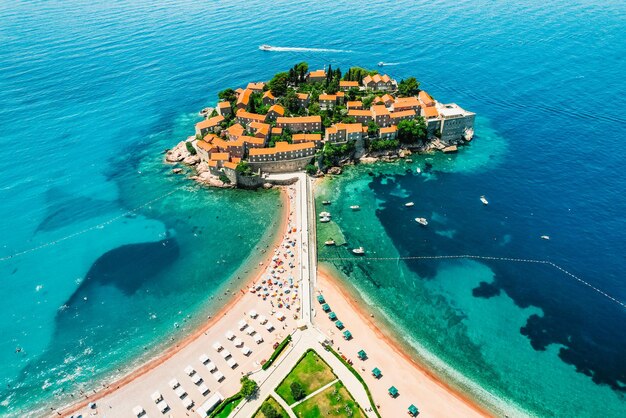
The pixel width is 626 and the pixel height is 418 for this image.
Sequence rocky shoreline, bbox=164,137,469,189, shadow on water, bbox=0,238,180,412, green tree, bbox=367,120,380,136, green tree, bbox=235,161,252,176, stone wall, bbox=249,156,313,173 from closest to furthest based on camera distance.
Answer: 1. shadow on water, bbox=0,238,180,412
2. green tree, bbox=235,161,252,176
3. stone wall, bbox=249,156,313,173
4. rocky shoreline, bbox=164,137,469,189
5. green tree, bbox=367,120,380,136

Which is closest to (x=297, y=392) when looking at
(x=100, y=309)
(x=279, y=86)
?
(x=100, y=309)

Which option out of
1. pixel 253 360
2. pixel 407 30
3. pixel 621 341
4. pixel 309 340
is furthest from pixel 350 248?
pixel 407 30

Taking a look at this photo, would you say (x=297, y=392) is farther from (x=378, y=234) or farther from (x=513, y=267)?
(x=513, y=267)

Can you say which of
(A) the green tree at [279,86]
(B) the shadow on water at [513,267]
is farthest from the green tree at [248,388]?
(A) the green tree at [279,86]

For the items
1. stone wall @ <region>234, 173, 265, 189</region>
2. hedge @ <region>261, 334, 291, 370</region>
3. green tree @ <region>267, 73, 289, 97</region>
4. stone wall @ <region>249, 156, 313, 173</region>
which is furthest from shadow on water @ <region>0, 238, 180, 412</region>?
green tree @ <region>267, 73, 289, 97</region>

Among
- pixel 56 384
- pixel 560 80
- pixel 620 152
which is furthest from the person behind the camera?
pixel 560 80

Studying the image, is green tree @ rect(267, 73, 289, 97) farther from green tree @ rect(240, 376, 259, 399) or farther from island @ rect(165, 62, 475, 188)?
green tree @ rect(240, 376, 259, 399)

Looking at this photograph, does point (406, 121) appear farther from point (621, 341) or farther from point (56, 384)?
point (56, 384)
